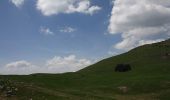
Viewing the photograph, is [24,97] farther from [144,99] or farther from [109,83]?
[109,83]

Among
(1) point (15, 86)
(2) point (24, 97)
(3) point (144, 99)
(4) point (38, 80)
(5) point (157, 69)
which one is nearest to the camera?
(2) point (24, 97)

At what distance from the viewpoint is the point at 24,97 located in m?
49.5

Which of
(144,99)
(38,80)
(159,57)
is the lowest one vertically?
(144,99)

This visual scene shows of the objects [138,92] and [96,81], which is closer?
[138,92]

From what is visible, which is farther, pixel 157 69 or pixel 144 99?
pixel 157 69

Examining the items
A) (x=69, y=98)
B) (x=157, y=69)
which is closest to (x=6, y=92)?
(x=69, y=98)

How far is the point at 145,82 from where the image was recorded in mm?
73062

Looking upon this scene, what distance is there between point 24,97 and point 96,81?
102ft

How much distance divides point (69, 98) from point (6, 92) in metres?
8.97

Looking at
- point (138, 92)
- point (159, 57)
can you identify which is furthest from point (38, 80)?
point (159, 57)

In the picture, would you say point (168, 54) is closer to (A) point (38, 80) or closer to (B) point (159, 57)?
(B) point (159, 57)

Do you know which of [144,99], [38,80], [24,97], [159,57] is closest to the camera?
[24,97]

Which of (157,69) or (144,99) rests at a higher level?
(157,69)

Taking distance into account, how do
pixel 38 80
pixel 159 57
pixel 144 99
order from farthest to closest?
pixel 159 57
pixel 38 80
pixel 144 99
